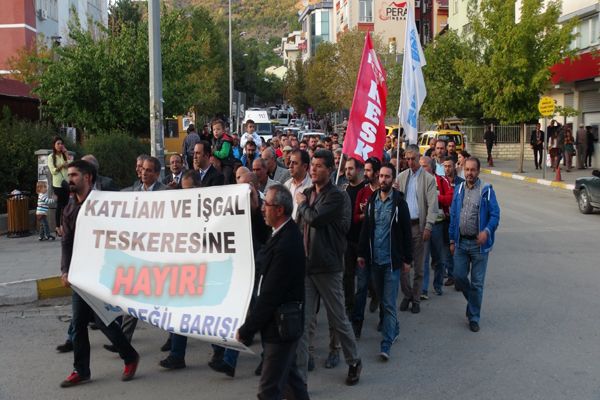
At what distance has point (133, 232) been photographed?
6125 millimetres

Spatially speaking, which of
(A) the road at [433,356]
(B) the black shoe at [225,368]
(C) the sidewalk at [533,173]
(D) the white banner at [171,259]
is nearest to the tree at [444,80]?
(C) the sidewalk at [533,173]

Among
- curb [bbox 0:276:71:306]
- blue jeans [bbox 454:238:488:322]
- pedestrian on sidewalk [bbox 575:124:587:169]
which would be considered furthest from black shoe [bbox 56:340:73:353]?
pedestrian on sidewalk [bbox 575:124:587:169]

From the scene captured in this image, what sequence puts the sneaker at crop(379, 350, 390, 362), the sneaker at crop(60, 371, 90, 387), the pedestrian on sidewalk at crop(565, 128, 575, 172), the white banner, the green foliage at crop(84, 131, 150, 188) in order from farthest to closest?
the pedestrian on sidewalk at crop(565, 128, 575, 172)
the green foliage at crop(84, 131, 150, 188)
the sneaker at crop(379, 350, 390, 362)
the sneaker at crop(60, 371, 90, 387)
the white banner

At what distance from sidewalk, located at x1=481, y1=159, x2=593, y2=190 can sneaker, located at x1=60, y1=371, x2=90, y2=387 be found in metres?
20.5

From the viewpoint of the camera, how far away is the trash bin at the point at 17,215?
13.5m

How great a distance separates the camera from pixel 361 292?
7309 millimetres

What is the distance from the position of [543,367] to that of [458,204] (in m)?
2.12

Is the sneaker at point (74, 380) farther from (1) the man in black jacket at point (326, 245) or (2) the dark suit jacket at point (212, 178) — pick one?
(2) the dark suit jacket at point (212, 178)

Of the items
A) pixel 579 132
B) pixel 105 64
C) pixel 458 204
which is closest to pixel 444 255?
pixel 458 204

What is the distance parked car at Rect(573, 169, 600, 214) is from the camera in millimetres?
16734

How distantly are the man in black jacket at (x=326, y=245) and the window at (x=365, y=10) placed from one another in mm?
74073

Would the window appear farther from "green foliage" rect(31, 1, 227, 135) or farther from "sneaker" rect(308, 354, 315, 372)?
"sneaker" rect(308, 354, 315, 372)

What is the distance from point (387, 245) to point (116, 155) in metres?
11.1

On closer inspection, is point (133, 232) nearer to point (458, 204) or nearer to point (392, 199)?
point (392, 199)
